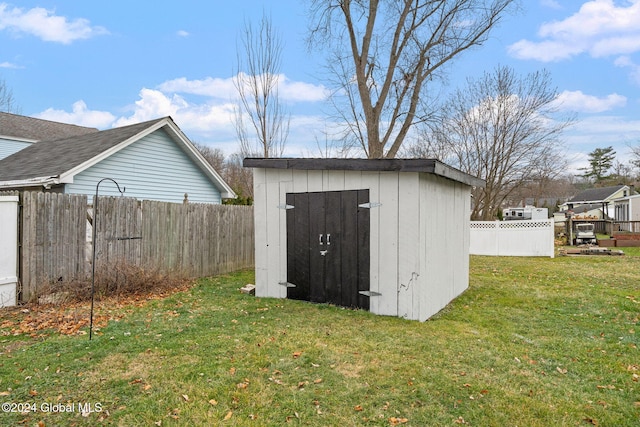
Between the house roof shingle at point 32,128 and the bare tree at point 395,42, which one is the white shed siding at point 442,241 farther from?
the house roof shingle at point 32,128

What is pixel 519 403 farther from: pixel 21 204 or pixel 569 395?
pixel 21 204

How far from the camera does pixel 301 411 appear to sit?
255 centimetres

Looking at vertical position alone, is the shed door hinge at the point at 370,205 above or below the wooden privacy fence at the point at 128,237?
above

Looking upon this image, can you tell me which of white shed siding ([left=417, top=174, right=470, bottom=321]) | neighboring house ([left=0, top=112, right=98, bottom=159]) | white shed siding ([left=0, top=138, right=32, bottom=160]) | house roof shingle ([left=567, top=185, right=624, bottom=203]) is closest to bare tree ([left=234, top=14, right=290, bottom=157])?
neighboring house ([left=0, top=112, right=98, bottom=159])

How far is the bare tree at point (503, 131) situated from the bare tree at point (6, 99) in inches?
1078

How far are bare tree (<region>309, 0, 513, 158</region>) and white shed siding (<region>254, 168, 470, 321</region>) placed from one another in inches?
250

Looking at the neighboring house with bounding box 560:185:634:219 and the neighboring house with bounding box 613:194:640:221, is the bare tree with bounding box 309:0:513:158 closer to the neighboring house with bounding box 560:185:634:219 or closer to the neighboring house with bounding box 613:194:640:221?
the neighboring house with bounding box 613:194:640:221

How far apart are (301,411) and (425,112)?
38.2ft

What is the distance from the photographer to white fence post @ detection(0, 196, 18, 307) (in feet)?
16.9

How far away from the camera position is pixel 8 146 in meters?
14.5

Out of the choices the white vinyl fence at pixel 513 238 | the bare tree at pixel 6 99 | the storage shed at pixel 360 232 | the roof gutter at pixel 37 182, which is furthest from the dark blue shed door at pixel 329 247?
the bare tree at pixel 6 99

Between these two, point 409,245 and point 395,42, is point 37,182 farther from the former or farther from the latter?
point 395,42

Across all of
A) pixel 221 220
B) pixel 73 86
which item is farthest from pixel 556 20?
pixel 73 86

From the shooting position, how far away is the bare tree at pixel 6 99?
24.0 meters
